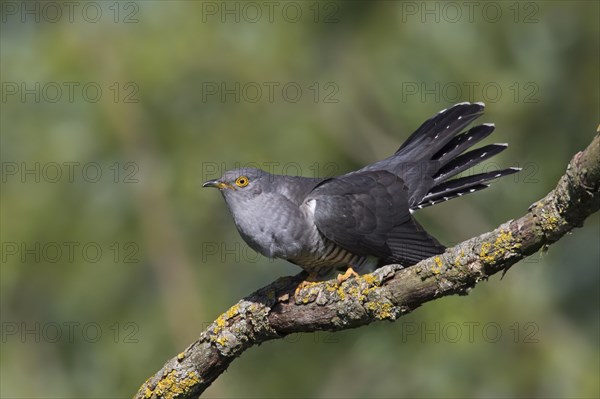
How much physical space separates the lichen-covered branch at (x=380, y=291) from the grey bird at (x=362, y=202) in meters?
0.26

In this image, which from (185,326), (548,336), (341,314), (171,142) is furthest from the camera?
(171,142)

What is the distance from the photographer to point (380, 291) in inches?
117

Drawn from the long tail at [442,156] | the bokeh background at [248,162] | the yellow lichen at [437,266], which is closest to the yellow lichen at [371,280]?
the yellow lichen at [437,266]

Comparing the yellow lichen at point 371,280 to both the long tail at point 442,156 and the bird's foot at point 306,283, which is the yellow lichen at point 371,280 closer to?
the bird's foot at point 306,283

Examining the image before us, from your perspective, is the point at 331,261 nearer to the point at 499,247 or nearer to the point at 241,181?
the point at 241,181

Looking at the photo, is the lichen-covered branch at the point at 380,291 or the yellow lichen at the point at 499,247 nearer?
the lichen-covered branch at the point at 380,291

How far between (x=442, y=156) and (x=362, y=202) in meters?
0.62

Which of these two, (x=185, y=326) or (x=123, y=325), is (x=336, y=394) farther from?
(x=123, y=325)

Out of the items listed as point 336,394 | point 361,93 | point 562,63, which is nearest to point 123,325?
point 336,394

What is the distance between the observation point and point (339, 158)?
6008mm

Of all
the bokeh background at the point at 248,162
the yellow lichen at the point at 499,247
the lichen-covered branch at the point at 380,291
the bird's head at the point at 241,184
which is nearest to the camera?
the lichen-covered branch at the point at 380,291

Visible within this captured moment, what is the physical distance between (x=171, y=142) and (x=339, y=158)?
1321 millimetres

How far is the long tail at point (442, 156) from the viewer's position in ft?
14.4

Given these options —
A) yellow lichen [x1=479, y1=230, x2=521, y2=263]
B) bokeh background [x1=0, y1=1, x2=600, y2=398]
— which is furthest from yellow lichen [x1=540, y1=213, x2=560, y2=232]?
bokeh background [x1=0, y1=1, x2=600, y2=398]
